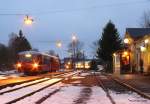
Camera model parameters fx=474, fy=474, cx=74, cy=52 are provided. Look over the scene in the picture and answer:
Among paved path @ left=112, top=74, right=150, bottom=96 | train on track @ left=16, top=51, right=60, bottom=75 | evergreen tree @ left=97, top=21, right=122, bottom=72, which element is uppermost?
evergreen tree @ left=97, top=21, right=122, bottom=72

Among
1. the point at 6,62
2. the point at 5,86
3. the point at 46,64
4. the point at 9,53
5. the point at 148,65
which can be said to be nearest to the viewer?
the point at 5,86

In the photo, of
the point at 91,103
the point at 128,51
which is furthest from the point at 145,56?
the point at 91,103

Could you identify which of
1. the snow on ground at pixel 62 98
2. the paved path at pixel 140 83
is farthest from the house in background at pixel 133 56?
the snow on ground at pixel 62 98

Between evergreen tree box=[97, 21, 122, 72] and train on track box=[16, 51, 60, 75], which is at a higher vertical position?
evergreen tree box=[97, 21, 122, 72]

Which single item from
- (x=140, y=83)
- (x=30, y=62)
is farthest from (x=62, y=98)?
(x=30, y=62)

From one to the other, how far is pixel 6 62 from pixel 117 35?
3243 centimetres

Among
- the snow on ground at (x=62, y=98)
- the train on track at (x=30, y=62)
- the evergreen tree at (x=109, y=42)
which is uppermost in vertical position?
the evergreen tree at (x=109, y=42)

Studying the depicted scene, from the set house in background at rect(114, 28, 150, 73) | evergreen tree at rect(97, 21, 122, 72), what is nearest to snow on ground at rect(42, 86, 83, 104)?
house in background at rect(114, 28, 150, 73)

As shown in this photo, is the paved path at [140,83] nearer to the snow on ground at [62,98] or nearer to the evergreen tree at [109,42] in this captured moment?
the snow on ground at [62,98]

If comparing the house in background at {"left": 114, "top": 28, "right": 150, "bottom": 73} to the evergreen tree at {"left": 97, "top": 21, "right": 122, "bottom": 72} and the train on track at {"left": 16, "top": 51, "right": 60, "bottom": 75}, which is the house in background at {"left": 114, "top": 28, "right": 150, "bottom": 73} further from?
the evergreen tree at {"left": 97, "top": 21, "right": 122, "bottom": 72}

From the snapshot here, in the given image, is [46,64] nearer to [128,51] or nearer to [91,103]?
[128,51]

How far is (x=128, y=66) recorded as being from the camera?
7575 centimetres

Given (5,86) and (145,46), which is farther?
(145,46)

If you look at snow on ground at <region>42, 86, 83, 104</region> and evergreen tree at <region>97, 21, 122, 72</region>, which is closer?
snow on ground at <region>42, 86, 83, 104</region>
